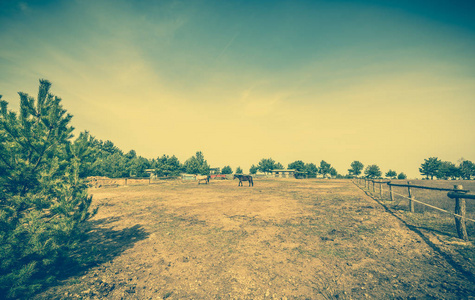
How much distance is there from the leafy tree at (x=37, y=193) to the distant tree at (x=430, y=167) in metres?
169

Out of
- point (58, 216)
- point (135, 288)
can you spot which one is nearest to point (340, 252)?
point (135, 288)

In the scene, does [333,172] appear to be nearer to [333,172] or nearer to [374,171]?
[333,172]

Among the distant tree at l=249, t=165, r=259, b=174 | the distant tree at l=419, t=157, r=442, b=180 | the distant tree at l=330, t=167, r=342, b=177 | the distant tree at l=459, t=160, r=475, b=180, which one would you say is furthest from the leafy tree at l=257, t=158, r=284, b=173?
the distant tree at l=459, t=160, r=475, b=180

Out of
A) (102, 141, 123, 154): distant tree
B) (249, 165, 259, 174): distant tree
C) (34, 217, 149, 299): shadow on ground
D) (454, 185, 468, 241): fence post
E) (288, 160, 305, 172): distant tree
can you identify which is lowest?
(34, 217, 149, 299): shadow on ground

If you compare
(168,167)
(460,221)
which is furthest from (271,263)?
(168,167)

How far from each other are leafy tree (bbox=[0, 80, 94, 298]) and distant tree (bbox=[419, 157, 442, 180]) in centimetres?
16864

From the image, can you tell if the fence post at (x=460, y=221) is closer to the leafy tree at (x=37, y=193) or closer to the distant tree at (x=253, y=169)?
the leafy tree at (x=37, y=193)

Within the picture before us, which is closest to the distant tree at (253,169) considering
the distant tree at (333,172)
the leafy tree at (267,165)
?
the leafy tree at (267,165)

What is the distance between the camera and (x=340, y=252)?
616 centimetres

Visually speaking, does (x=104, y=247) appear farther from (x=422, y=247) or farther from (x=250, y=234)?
(x=422, y=247)

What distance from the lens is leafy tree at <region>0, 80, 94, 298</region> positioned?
149 inches

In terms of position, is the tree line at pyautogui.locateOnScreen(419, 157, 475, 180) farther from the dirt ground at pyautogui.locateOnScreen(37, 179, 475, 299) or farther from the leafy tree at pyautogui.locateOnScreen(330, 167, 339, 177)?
the dirt ground at pyautogui.locateOnScreen(37, 179, 475, 299)

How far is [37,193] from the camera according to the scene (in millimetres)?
4375

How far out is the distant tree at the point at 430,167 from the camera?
115 metres
